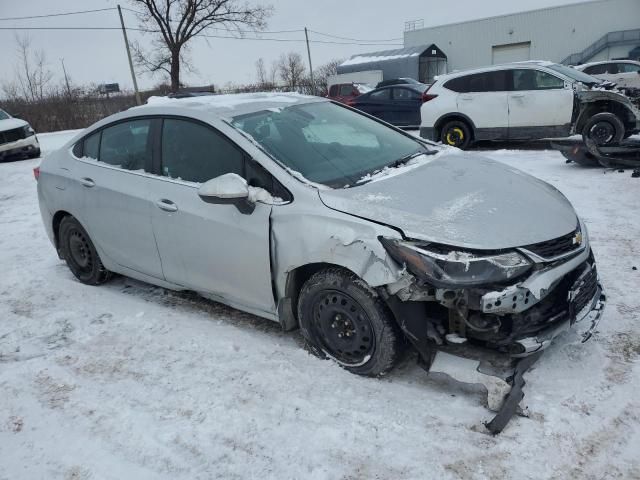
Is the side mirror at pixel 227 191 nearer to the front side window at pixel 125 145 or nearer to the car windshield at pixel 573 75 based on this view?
the front side window at pixel 125 145

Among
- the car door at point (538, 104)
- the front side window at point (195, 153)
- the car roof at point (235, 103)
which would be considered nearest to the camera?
the front side window at point (195, 153)

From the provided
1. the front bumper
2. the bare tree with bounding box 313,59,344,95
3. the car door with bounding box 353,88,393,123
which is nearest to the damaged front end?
the car door with bounding box 353,88,393,123

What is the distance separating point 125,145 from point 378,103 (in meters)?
11.4

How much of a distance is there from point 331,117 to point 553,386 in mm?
2465

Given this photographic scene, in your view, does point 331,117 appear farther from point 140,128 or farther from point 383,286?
point 383,286

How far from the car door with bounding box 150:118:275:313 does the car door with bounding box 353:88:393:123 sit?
11.5 m

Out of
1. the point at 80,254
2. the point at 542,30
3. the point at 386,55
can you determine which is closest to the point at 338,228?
the point at 80,254

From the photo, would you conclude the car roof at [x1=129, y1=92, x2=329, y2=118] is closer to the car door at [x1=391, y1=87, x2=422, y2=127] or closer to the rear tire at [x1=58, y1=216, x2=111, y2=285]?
the rear tire at [x1=58, y1=216, x2=111, y2=285]

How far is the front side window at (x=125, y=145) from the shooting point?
3.95m

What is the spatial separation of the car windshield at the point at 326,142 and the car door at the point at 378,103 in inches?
423

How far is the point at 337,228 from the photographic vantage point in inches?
113

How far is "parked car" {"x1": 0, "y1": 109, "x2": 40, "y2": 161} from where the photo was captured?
14.0 meters

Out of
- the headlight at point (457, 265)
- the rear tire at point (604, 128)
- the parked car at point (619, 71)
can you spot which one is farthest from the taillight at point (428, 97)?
the headlight at point (457, 265)

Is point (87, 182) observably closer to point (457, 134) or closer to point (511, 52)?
point (457, 134)
